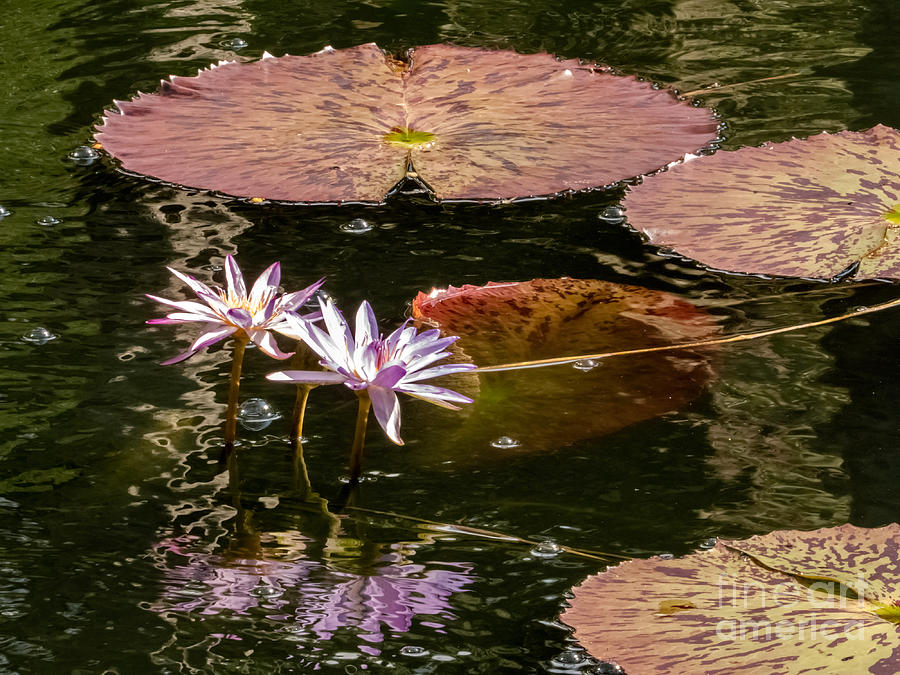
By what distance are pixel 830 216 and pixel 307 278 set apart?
95cm

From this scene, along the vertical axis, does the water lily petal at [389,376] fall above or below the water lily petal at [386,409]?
above

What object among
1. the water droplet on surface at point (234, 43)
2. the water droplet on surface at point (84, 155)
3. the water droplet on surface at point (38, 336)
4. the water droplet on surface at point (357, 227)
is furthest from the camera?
the water droplet on surface at point (234, 43)

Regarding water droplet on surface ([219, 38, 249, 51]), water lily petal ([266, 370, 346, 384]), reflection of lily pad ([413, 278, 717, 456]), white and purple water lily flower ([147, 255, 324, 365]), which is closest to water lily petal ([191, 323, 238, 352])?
white and purple water lily flower ([147, 255, 324, 365])

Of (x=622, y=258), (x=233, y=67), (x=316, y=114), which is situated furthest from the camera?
(x=233, y=67)

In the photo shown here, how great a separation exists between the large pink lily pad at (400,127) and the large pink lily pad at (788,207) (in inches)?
5.0

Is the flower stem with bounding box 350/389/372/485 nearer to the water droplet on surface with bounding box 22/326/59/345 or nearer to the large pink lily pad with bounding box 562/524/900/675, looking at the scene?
the large pink lily pad with bounding box 562/524/900/675

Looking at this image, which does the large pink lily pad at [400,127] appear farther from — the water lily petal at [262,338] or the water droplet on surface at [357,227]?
the water lily petal at [262,338]

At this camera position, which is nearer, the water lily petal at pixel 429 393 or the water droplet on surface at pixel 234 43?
the water lily petal at pixel 429 393

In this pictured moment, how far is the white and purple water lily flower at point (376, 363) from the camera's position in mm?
1229

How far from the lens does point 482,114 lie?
2.39 m

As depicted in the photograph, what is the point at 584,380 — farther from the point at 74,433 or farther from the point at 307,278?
the point at 74,433

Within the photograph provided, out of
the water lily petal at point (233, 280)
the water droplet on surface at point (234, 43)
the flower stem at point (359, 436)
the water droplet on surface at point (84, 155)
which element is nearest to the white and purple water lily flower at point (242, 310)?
the water lily petal at point (233, 280)

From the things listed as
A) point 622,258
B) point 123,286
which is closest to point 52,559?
point 123,286

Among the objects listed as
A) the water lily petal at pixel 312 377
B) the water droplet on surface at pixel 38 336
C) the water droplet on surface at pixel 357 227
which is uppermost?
the water droplet on surface at pixel 357 227
